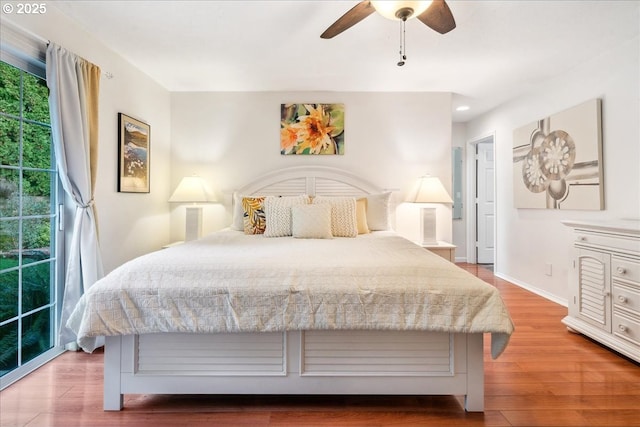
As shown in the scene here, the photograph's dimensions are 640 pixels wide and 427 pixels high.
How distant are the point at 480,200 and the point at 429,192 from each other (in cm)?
251

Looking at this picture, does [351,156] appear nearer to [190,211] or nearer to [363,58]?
[363,58]

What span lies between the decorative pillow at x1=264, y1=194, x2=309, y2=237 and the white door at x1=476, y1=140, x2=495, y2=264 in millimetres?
3782

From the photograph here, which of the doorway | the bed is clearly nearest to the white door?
the doorway

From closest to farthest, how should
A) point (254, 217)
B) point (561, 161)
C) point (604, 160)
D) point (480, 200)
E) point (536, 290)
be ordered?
point (604, 160)
point (254, 217)
point (561, 161)
point (536, 290)
point (480, 200)

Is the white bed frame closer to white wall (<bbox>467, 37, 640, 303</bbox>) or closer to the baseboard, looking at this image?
white wall (<bbox>467, 37, 640, 303</bbox>)

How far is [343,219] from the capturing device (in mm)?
3066

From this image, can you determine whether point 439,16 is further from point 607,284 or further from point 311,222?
point 607,284

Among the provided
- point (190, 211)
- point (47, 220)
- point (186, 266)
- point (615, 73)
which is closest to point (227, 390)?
point (186, 266)

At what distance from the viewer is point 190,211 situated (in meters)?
3.57

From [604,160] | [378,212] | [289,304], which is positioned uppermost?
[604,160]

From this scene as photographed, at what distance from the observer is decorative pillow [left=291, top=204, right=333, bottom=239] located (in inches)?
112

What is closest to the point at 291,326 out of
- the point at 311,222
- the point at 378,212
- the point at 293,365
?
the point at 293,365

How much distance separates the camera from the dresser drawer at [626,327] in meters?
2.20

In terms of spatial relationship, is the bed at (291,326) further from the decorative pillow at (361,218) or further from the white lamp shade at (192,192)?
the white lamp shade at (192,192)
